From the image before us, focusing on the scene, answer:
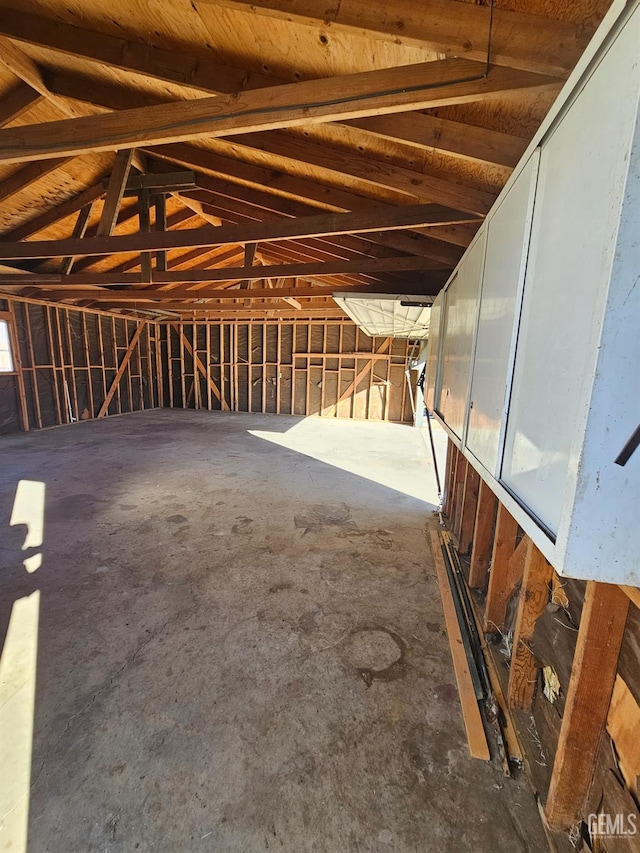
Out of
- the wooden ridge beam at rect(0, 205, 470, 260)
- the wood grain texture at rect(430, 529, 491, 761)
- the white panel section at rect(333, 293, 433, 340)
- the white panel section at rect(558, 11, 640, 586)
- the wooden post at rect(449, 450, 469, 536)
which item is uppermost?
the wooden ridge beam at rect(0, 205, 470, 260)

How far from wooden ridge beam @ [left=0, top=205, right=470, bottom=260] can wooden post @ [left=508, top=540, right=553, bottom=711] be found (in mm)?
2226

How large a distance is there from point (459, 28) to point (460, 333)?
1.42 m

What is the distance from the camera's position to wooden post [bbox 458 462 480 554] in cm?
285

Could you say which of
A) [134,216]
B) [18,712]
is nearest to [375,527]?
[18,712]

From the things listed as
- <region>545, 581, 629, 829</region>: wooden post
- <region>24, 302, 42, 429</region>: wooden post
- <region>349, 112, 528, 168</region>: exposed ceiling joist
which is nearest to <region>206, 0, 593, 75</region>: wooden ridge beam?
<region>349, 112, 528, 168</region>: exposed ceiling joist

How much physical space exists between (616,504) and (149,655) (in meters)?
2.31

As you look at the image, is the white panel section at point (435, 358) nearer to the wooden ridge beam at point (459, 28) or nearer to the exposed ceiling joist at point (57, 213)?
the wooden ridge beam at point (459, 28)

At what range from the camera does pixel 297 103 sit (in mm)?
1513

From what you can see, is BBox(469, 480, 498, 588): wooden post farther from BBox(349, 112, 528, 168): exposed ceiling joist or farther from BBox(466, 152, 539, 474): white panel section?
BBox(349, 112, 528, 168): exposed ceiling joist

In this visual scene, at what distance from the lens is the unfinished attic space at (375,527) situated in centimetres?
87

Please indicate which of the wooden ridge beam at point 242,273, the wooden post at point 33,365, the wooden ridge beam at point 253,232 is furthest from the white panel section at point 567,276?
the wooden post at point 33,365

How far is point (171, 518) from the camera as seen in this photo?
3.61 m

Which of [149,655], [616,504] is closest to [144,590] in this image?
[149,655]

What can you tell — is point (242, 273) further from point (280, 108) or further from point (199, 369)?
point (199, 369)
